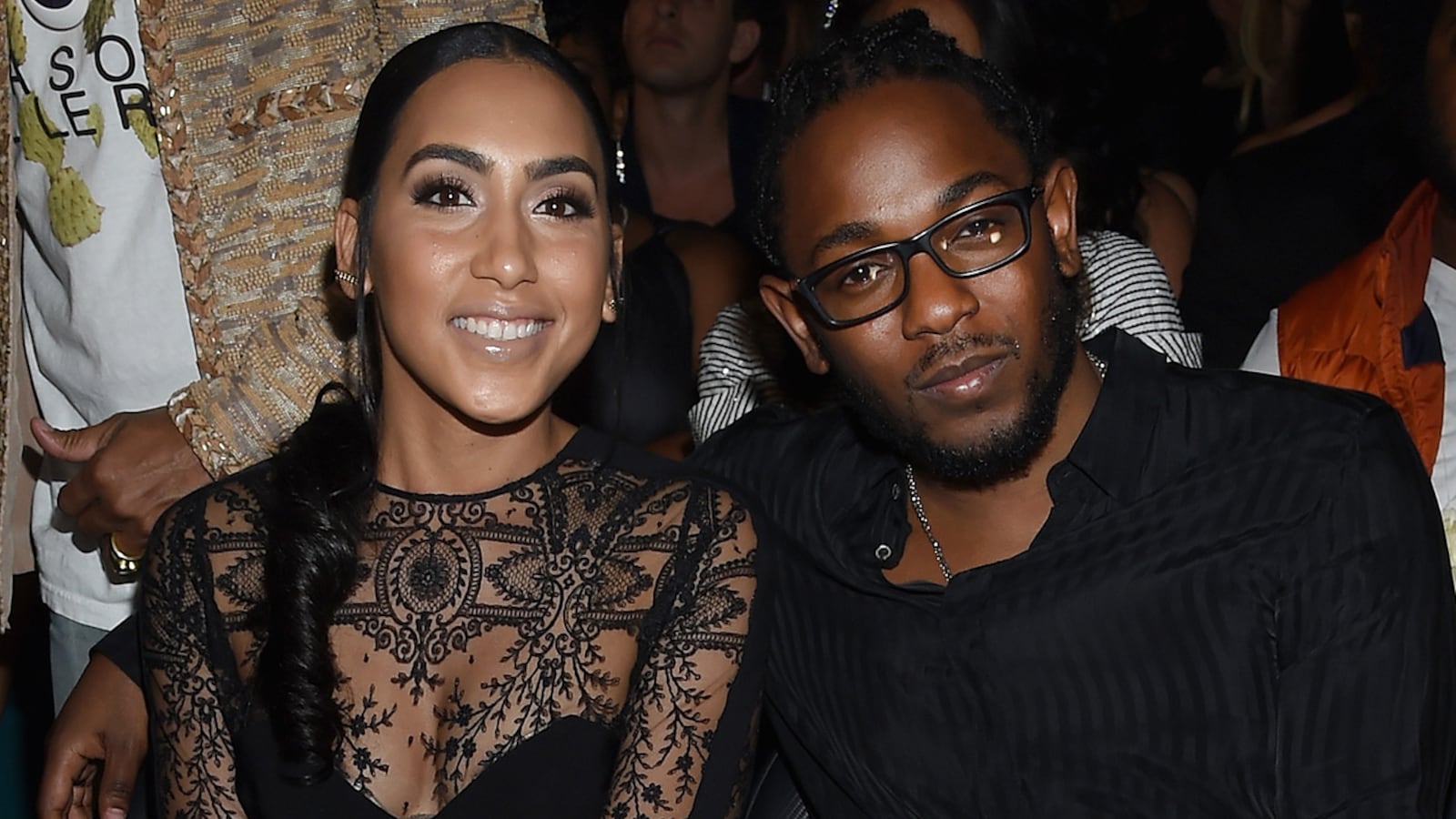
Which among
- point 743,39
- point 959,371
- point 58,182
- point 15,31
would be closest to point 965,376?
point 959,371

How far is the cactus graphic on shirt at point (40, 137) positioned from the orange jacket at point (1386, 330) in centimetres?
184

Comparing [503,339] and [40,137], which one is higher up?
[40,137]

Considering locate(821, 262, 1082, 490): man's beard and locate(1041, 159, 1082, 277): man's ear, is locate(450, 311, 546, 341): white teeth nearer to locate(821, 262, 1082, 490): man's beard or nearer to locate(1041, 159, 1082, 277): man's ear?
locate(821, 262, 1082, 490): man's beard

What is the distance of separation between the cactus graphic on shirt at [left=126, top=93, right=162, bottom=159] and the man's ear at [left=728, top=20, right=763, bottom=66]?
259 centimetres

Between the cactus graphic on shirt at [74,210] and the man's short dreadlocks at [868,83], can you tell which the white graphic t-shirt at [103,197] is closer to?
the cactus graphic on shirt at [74,210]

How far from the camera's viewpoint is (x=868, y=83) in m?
2.02

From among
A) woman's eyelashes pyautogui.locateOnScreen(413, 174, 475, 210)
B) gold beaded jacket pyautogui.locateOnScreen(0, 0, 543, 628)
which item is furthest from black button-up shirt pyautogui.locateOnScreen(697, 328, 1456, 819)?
gold beaded jacket pyautogui.locateOnScreen(0, 0, 543, 628)

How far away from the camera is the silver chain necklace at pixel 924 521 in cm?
204

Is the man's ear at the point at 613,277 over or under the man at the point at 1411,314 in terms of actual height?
over

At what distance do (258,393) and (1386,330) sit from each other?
1.65m

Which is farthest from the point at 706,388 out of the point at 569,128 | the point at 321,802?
the point at 321,802

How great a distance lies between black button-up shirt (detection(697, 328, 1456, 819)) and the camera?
1792 mm

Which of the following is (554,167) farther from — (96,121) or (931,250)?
(96,121)

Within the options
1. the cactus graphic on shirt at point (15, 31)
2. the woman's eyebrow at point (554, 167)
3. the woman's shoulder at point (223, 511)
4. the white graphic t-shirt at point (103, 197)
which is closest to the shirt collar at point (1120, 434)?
the woman's eyebrow at point (554, 167)
